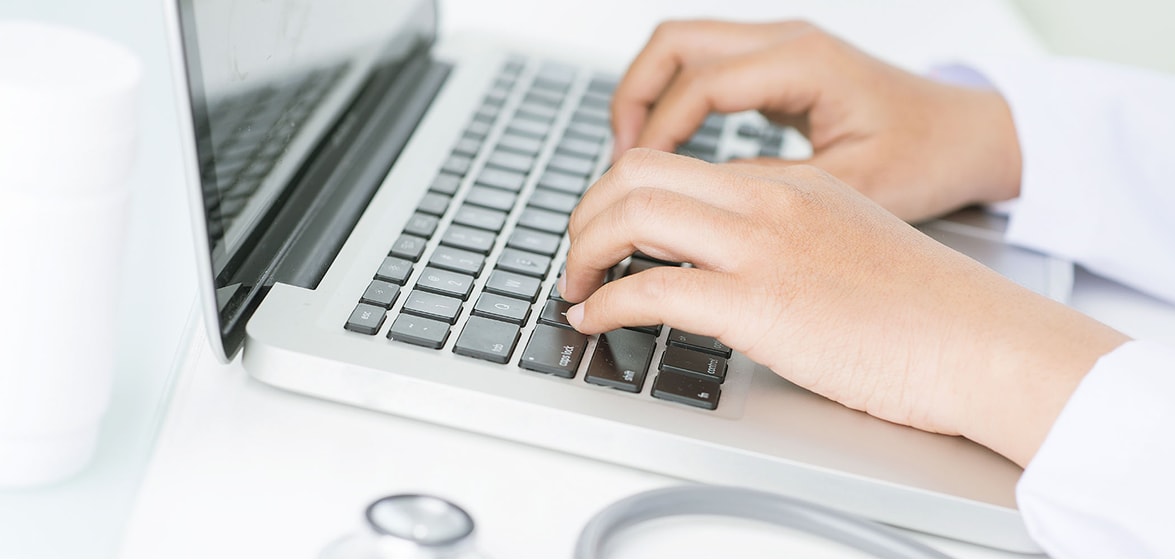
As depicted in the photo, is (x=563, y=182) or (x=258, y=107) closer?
(x=258, y=107)

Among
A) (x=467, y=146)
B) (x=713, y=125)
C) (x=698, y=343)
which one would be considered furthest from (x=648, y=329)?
(x=713, y=125)

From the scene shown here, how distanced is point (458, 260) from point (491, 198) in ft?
0.29

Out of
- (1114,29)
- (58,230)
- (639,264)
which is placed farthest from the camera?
(1114,29)

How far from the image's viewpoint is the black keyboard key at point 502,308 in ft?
1.54

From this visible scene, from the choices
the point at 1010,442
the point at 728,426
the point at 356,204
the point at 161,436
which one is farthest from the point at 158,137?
the point at 1010,442

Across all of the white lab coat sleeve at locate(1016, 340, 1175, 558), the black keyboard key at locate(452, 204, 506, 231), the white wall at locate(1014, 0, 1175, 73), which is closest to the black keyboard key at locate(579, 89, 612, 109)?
the black keyboard key at locate(452, 204, 506, 231)

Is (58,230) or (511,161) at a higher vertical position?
(58,230)

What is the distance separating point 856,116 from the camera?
665mm

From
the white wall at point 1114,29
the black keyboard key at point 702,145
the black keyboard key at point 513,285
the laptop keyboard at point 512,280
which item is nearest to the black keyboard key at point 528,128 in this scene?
the laptop keyboard at point 512,280

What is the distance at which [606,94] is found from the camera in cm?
80

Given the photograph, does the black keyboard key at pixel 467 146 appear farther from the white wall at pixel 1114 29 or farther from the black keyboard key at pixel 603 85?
the white wall at pixel 1114 29

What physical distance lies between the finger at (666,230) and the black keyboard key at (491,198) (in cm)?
13

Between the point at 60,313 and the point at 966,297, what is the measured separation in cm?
36

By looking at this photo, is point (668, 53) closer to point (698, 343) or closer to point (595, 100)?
point (595, 100)
